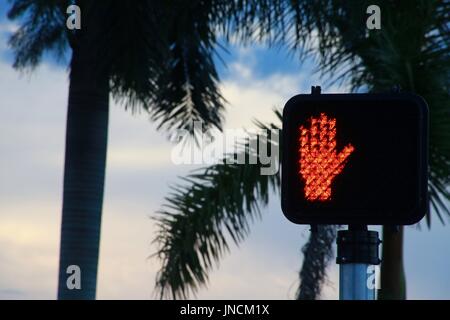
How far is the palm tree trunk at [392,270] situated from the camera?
15312 millimetres

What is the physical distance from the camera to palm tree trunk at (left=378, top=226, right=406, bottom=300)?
15312 millimetres

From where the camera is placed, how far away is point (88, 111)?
55.6 ft

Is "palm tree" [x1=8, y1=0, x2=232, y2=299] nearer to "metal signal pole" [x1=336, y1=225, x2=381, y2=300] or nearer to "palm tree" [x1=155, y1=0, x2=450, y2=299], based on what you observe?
"palm tree" [x1=155, y1=0, x2=450, y2=299]

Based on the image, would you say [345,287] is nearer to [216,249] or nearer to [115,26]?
[115,26]

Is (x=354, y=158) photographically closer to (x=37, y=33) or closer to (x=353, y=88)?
(x=353, y=88)

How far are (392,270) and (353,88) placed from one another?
3058 millimetres

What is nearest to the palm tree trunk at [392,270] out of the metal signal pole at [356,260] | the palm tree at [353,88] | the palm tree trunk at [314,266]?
the palm tree at [353,88]

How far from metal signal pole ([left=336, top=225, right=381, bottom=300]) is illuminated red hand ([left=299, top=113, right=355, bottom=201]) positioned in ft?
1.08

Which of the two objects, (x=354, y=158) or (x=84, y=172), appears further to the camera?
(x=84, y=172)

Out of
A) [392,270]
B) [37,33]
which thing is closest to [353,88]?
[392,270]

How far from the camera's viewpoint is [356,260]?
18.4 ft

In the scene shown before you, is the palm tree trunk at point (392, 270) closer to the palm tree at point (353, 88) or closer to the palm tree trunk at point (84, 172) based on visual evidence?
the palm tree at point (353, 88)

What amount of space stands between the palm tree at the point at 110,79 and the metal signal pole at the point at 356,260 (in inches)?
383
